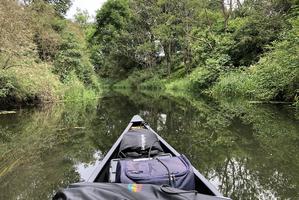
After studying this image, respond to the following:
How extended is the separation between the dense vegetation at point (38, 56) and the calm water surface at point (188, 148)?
7.52ft

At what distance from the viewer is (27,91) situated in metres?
12.6

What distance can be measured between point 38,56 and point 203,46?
1012 cm

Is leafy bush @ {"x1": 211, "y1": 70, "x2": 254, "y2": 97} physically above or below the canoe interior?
above

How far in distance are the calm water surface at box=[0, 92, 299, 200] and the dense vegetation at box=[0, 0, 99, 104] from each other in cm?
229

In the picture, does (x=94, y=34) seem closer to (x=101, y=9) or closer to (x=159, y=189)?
(x=101, y=9)

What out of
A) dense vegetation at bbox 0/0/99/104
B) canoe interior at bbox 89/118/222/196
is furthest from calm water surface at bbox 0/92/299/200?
dense vegetation at bbox 0/0/99/104

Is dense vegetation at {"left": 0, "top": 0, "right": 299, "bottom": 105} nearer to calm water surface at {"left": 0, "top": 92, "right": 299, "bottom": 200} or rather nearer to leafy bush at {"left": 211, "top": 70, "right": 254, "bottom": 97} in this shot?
leafy bush at {"left": 211, "top": 70, "right": 254, "bottom": 97}

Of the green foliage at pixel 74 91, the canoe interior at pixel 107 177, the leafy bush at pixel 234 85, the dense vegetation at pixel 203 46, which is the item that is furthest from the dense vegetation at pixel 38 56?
the canoe interior at pixel 107 177

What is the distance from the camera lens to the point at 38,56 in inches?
631

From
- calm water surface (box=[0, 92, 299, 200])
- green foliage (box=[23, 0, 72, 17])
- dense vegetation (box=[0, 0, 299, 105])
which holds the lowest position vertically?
calm water surface (box=[0, 92, 299, 200])

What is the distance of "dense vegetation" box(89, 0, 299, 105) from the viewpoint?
A: 482 inches

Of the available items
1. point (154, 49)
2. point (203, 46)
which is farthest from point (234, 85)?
point (154, 49)

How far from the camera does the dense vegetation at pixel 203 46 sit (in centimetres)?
1224

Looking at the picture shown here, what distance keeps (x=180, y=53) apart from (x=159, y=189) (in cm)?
2799
